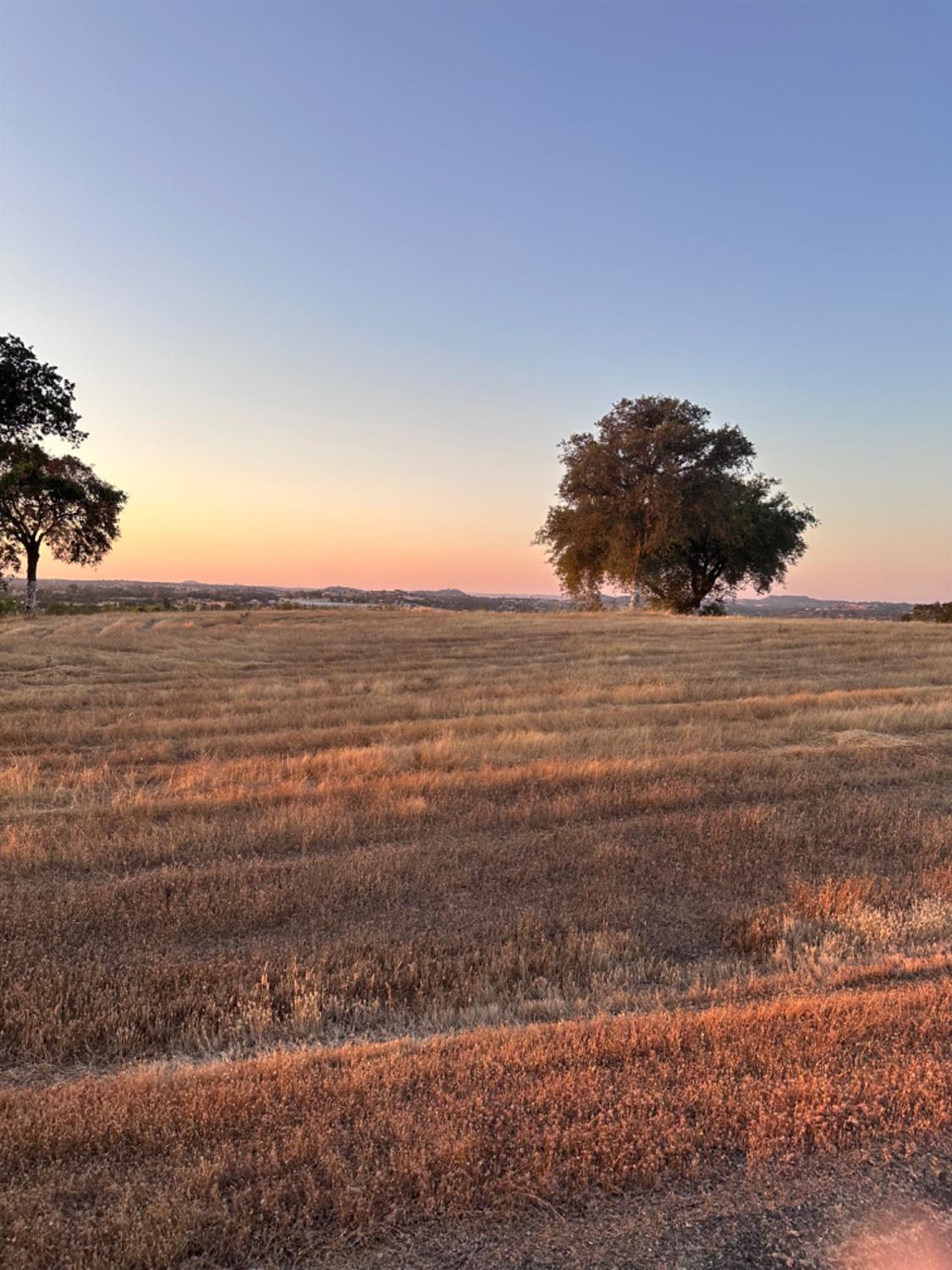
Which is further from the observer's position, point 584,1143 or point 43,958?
point 43,958

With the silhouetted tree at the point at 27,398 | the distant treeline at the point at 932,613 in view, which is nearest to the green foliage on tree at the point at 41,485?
the silhouetted tree at the point at 27,398

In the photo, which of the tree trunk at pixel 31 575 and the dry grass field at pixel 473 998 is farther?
the tree trunk at pixel 31 575

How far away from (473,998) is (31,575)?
40.6 m

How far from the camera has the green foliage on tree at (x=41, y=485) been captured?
98.2ft

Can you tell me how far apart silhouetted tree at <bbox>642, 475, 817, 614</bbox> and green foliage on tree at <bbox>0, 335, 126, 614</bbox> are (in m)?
33.4

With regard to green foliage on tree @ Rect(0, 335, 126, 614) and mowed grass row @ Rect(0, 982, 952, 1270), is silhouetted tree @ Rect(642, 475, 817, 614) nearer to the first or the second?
green foliage on tree @ Rect(0, 335, 126, 614)

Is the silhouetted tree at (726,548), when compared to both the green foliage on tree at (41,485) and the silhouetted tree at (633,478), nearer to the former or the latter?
the silhouetted tree at (633,478)

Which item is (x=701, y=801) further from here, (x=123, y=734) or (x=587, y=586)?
(x=587, y=586)

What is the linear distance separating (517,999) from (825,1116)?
6.50 feet

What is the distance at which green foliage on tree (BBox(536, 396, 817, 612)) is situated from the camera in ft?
143

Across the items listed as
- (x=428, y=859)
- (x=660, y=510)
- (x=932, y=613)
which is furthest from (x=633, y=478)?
(x=428, y=859)

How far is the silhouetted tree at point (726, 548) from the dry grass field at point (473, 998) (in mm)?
33644

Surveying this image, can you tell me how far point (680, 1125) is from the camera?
9.91 feet

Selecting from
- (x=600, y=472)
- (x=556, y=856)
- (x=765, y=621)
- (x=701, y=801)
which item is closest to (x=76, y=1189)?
(x=556, y=856)
